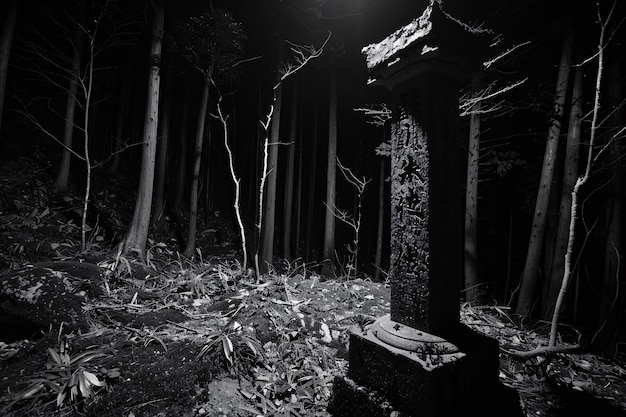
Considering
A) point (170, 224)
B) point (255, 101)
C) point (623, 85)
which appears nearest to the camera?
point (623, 85)

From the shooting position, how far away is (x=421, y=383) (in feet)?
6.92

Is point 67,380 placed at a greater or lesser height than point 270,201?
lesser

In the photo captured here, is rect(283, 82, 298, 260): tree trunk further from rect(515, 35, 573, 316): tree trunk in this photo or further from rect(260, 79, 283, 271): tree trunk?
rect(515, 35, 573, 316): tree trunk

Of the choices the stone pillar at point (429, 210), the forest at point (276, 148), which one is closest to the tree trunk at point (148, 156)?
the forest at point (276, 148)

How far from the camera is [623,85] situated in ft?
24.2

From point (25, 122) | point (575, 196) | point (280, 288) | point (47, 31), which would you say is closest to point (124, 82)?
point (47, 31)

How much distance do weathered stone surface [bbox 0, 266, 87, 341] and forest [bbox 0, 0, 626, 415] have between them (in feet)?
2.69

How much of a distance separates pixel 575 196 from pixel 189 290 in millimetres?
6240

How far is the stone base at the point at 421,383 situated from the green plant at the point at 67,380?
233 cm

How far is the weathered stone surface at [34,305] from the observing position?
11.5ft

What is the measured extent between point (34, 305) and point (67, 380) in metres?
1.60

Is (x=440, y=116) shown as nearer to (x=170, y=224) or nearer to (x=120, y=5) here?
(x=120, y=5)

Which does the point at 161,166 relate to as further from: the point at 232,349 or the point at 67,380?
the point at 232,349

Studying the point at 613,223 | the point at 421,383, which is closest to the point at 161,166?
the point at 421,383
